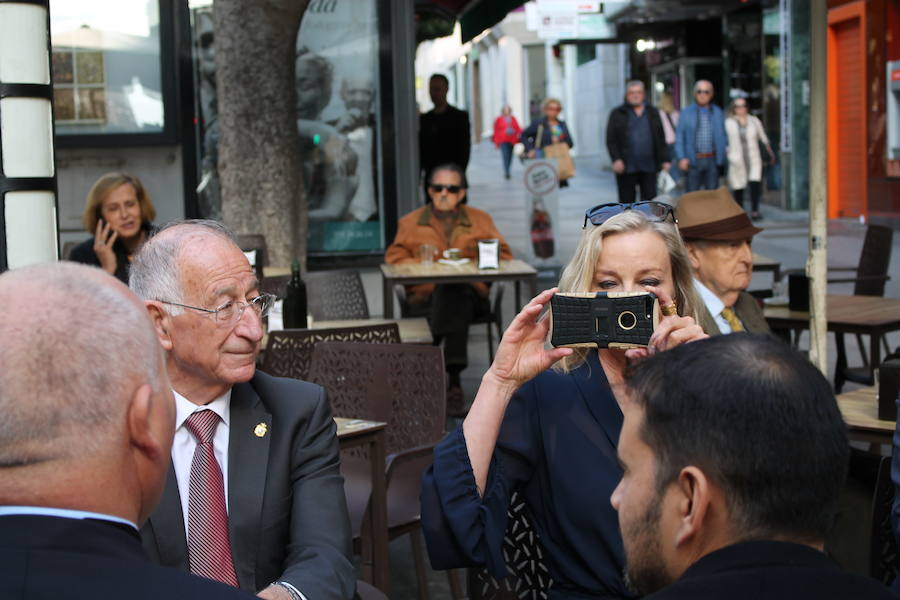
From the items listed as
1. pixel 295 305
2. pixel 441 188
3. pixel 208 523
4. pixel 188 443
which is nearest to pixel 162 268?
pixel 188 443

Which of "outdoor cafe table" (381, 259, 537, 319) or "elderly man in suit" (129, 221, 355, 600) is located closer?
"elderly man in suit" (129, 221, 355, 600)

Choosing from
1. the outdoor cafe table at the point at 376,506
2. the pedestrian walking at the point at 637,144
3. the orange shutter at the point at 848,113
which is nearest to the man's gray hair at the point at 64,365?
the outdoor cafe table at the point at 376,506

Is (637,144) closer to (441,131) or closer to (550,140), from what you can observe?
(550,140)

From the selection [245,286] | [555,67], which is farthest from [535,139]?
[555,67]

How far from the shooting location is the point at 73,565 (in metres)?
1.44

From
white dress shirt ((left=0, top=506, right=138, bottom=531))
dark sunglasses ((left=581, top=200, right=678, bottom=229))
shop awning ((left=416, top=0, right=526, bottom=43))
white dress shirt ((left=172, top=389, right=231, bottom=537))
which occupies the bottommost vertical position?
white dress shirt ((left=172, top=389, right=231, bottom=537))

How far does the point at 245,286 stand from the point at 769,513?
175 centimetres

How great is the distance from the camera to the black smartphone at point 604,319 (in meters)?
2.67

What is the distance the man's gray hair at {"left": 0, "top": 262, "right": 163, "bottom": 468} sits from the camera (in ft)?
4.83

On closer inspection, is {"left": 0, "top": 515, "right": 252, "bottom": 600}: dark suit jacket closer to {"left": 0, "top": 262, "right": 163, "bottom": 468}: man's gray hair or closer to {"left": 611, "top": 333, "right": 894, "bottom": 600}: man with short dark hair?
{"left": 0, "top": 262, "right": 163, "bottom": 468}: man's gray hair

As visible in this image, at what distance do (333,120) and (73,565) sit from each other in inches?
413

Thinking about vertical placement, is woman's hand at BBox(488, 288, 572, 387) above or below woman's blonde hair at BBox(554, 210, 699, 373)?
below

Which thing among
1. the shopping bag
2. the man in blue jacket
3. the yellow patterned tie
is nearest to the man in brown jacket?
the yellow patterned tie

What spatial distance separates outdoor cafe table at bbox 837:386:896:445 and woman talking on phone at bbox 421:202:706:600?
124cm
